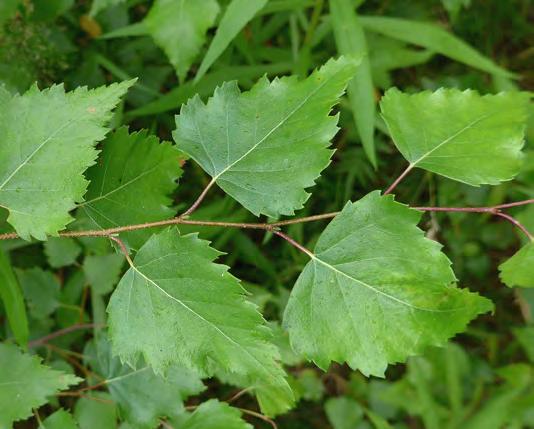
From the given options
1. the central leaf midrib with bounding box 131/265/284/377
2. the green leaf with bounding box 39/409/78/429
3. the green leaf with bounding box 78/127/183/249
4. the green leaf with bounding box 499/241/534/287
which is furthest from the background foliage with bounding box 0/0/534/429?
the green leaf with bounding box 499/241/534/287

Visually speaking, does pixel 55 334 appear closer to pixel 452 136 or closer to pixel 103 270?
pixel 103 270

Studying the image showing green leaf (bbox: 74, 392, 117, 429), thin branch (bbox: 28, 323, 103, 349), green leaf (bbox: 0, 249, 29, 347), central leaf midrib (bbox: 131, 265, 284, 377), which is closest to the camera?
central leaf midrib (bbox: 131, 265, 284, 377)

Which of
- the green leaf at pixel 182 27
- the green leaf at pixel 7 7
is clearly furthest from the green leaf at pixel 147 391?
the green leaf at pixel 7 7

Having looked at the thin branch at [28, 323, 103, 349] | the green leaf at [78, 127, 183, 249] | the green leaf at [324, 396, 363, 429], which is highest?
the green leaf at [78, 127, 183, 249]

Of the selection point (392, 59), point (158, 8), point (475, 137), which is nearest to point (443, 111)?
point (475, 137)

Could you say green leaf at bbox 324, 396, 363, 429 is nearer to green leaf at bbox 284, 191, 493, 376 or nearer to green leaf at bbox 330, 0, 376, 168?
green leaf at bbox 330, 0, 376, 168

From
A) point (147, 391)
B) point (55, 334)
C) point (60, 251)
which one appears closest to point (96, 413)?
point (147, 391)

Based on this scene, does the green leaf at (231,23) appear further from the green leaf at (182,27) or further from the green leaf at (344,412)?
the green leaf at (344,412)
